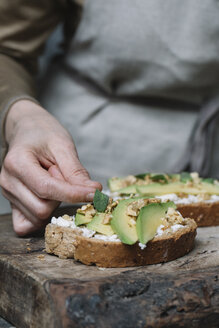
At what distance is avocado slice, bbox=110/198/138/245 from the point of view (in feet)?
4.04

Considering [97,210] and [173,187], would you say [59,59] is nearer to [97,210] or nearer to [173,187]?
[173,187]

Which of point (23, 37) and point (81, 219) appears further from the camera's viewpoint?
point (23, 37)

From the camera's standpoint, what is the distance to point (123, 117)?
227 cm

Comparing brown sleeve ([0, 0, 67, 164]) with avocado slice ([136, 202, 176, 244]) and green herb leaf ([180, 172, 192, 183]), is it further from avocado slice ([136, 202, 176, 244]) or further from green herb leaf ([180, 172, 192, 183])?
avocado slice ([136, 202, 176, 244])

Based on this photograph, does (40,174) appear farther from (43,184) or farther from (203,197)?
(203,197)

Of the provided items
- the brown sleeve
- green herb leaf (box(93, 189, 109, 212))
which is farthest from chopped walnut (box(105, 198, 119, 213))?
the brown sleeve

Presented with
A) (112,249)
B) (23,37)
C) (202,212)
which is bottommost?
(202,212)

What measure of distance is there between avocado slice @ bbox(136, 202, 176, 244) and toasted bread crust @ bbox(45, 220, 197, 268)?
0.03 metres

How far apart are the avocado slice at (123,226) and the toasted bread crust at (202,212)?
0.45 m

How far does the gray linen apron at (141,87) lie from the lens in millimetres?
2125

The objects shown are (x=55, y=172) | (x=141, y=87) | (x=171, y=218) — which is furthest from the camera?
(x=141, y=87)

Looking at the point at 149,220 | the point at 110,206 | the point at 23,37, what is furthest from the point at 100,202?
the point at 23,37

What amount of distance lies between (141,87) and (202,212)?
27.5 inches

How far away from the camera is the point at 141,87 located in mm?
2189
